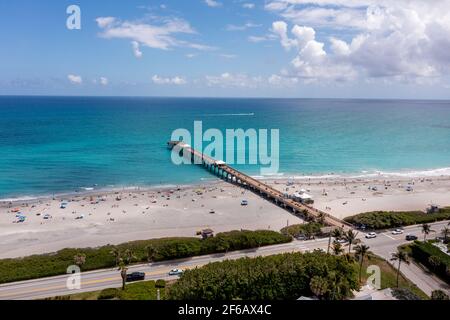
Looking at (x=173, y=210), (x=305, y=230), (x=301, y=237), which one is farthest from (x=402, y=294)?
(x=173, y=210)

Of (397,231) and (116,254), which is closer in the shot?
(116,254)

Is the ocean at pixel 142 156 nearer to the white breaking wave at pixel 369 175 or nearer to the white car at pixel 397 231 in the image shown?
the white breaking wave at pixel 369 175

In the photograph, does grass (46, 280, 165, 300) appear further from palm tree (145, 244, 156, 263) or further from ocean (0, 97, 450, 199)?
ocean (0, 97, 450, 199)

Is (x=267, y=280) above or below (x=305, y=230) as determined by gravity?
above

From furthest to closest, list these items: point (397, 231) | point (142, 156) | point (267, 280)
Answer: point (142, 156), point (397, 231), point (267, 280)

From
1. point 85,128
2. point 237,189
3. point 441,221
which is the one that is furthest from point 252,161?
point 85,128

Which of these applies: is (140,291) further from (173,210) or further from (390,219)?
(390,219)

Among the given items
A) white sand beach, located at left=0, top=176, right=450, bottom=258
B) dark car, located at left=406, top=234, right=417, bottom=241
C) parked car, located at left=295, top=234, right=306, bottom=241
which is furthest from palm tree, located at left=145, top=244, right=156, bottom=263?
dark car, located at left=406, top=234, right=417, bottom=241
